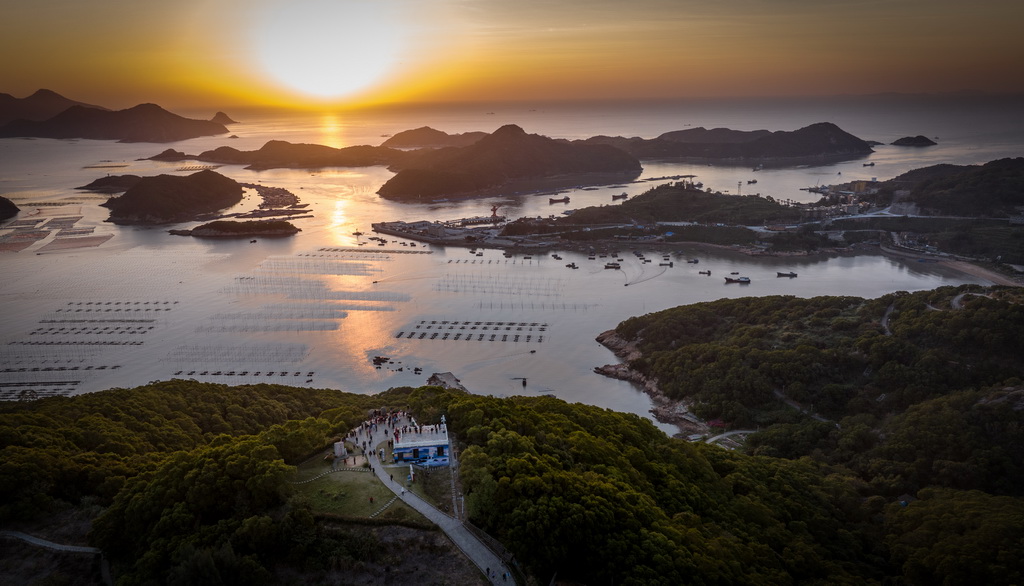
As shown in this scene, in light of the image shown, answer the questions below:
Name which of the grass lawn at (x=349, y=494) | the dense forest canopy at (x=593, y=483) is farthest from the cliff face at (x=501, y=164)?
the grass lawn at (x=349, y=494)

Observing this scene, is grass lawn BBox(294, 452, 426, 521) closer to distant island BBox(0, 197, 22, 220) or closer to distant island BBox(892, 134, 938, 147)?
distant island BBox(0, 197, 22, 220)

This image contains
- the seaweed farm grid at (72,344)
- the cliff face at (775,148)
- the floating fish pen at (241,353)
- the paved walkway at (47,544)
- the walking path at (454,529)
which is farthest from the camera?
the cliff face at (775,148)

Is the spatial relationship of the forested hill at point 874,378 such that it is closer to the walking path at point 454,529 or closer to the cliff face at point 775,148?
the walking path at point 454,529

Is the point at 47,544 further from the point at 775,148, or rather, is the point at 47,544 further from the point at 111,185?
the point at 775,148

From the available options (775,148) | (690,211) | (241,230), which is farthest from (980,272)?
(775,148)

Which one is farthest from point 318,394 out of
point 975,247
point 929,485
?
point 975,247

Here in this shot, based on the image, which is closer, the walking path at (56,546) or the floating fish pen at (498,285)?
the walking path at (56,546)
